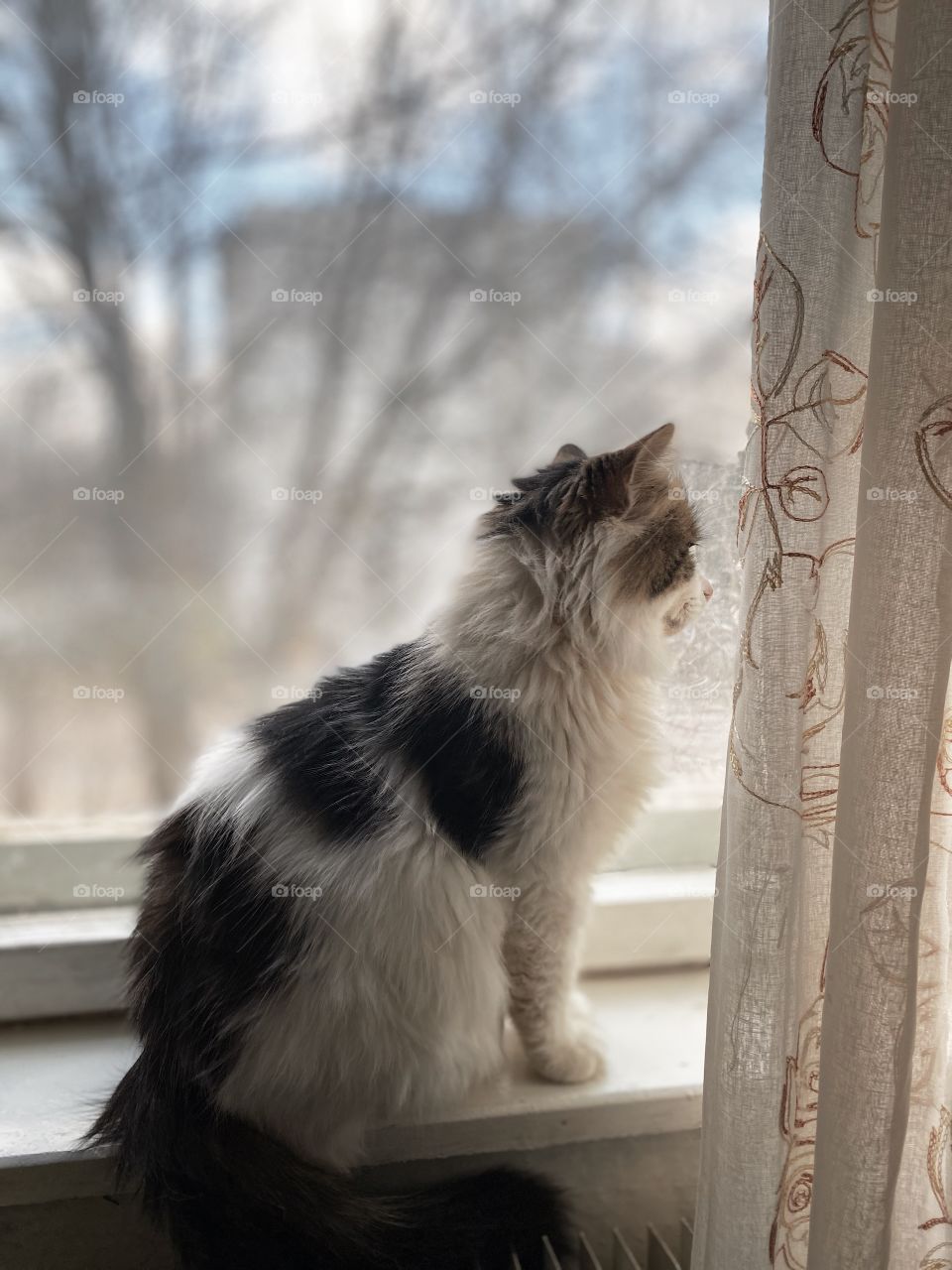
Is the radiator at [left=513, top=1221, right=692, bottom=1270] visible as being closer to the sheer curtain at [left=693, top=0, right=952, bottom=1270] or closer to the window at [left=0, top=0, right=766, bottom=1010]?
the sheer curtain at [left=693, top=0, right=952, bottom=1270]

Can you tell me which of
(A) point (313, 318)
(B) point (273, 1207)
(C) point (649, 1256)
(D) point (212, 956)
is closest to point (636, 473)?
(A) point (313, 318)

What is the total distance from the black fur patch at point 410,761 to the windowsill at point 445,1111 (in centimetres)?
34

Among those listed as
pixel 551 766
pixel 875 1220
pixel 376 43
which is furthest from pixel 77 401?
pixel 875 1220

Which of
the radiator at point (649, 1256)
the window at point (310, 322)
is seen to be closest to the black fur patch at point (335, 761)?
the window at point (310, 322)

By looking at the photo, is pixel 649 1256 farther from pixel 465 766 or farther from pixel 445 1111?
pixel 465 766

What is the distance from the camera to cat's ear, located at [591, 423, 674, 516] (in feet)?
3.03

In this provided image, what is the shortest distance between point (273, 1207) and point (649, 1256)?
1.62ft

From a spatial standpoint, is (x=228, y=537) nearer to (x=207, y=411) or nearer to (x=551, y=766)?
(x=207, y=411)

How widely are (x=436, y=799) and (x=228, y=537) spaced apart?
43cm

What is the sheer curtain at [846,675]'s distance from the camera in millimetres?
697

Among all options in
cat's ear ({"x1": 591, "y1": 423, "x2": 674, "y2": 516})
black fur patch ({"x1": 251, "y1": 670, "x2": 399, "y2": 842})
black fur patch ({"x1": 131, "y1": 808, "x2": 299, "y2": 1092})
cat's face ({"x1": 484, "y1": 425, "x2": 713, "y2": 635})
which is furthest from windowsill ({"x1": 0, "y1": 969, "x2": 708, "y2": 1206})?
cat's ear ({"x1": 591, "y1": 423, "x2": 674, "y2": 516})

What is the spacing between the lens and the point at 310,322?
108cm

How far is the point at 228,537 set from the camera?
3.66 feet

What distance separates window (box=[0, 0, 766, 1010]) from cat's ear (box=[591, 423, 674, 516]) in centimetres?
14
